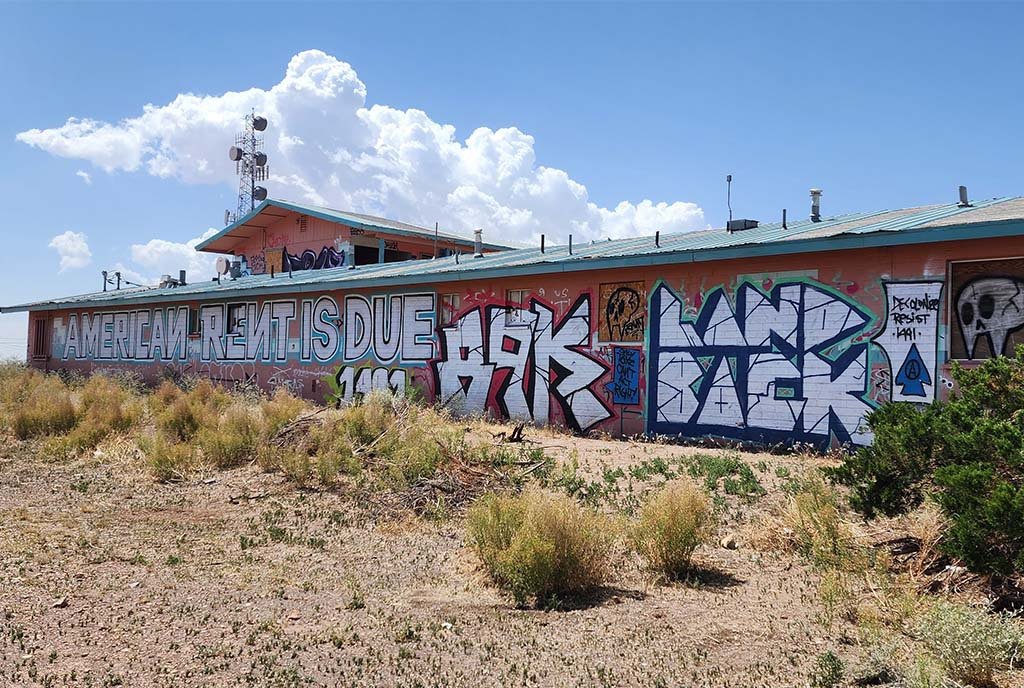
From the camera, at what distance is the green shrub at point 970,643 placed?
391 centimetres

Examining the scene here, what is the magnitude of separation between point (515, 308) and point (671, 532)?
35.1 ft

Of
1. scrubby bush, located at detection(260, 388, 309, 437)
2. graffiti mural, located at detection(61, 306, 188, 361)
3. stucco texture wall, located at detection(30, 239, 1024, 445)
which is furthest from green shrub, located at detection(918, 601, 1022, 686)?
graffiti mural, located at detection(61, 306, 188, 361)

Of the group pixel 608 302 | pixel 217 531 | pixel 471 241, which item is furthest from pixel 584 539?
pixel 471 241

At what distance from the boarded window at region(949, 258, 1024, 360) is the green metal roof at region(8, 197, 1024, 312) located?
53cm

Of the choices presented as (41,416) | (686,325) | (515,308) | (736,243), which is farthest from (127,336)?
(736,243)

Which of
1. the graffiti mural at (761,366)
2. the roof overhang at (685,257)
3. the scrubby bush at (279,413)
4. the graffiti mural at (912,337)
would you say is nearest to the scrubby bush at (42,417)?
the scrubby bush at (279,413)

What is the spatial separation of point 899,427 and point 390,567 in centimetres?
394

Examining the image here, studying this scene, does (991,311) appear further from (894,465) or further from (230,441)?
(230,441)

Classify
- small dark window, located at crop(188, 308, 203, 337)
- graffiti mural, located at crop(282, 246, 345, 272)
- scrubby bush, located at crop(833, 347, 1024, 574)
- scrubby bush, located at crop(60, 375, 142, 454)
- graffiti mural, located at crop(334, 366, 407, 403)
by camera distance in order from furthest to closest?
1. graffiti mural, located at crop(282, 246, 345, 272)
2. small dark window, located at crop(188, 308, 203, 337)
3. graffiti mural, located at crop(334, 366, 407, 403)
4. scrubby bush, located at crop(60, 375, 142, 454)
5. scrubby bush, located at crop(833, 347, 1024, 574)

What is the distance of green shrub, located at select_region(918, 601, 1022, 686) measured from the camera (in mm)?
3912

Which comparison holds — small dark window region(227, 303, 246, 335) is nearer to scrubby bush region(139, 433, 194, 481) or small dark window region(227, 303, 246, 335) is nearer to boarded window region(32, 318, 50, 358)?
scrubby bush region(139, 433, 194, 481)

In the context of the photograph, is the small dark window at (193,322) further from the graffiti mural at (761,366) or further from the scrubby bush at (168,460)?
the graffiti mural at (761,366)

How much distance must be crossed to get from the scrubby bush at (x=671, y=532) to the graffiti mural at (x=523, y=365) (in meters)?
8.21

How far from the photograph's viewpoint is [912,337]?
1112cm
